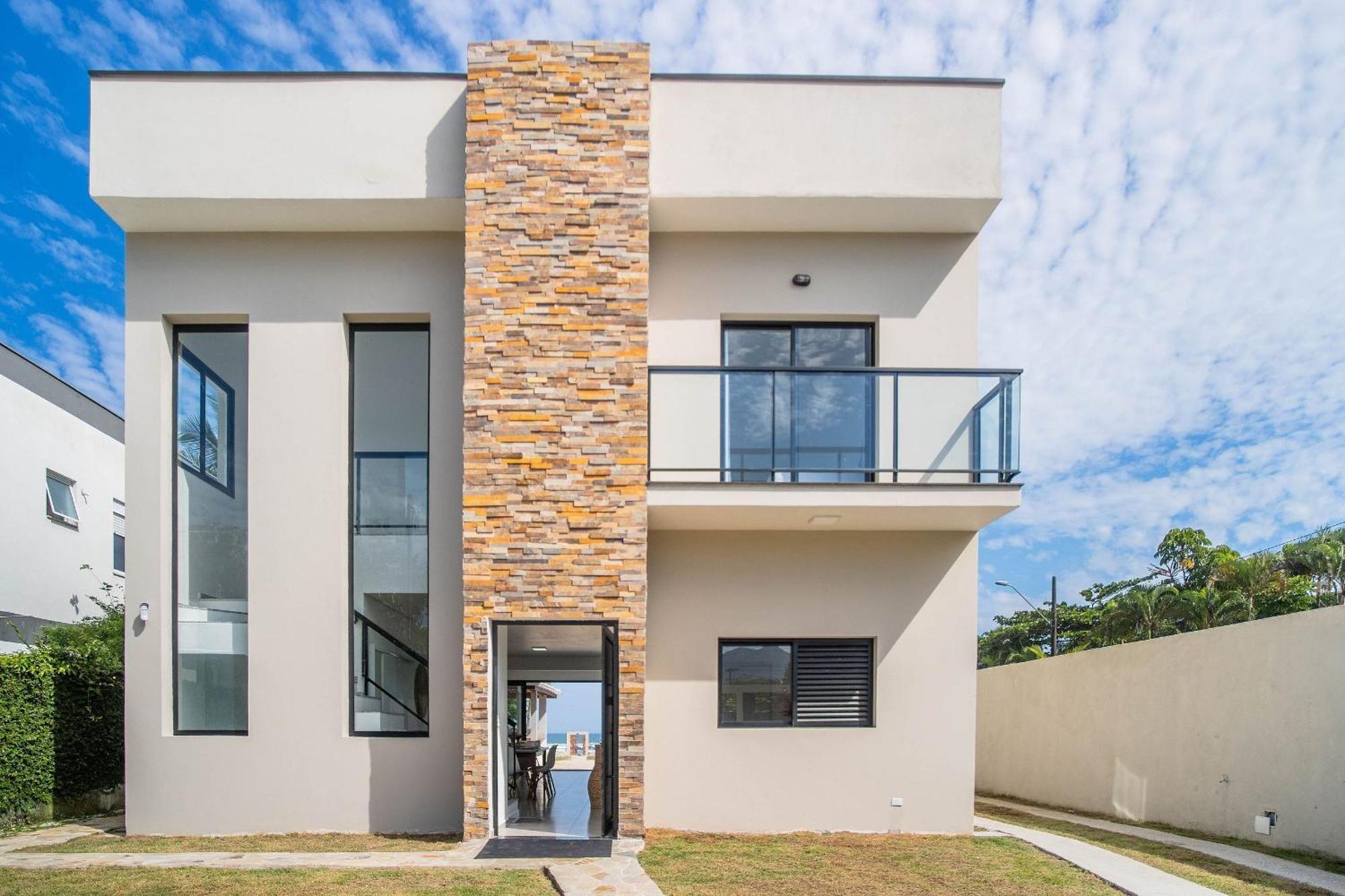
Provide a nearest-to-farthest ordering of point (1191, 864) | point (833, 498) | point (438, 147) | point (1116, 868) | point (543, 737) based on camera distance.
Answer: point (1116, 868), point (1191, 864), point (833, 498), point (438, 147), point (543, 737)

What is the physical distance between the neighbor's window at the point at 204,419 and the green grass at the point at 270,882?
3946mm

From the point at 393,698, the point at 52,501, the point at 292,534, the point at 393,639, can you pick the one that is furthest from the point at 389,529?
the point at 52,501

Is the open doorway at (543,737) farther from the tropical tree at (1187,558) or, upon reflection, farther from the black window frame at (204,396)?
the tropical tree at (1187,558)

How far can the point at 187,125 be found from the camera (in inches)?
349

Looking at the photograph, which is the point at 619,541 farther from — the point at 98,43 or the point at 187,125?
the point at 98,43

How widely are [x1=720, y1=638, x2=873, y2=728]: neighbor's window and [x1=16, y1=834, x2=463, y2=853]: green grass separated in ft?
10.5

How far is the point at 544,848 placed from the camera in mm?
7863

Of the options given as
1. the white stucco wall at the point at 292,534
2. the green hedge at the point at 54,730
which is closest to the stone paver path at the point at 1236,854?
the white stucco wall at the point at 292,534

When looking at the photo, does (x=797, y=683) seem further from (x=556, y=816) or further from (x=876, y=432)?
(x=556, y=816)

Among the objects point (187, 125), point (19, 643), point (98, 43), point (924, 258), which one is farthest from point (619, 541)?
point (19, 643)

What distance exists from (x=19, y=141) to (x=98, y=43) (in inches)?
635

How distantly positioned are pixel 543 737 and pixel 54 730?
1183 centimetres

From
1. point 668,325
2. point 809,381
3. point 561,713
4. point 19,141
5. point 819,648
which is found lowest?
point 561,713

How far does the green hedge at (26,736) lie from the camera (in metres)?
9.19
